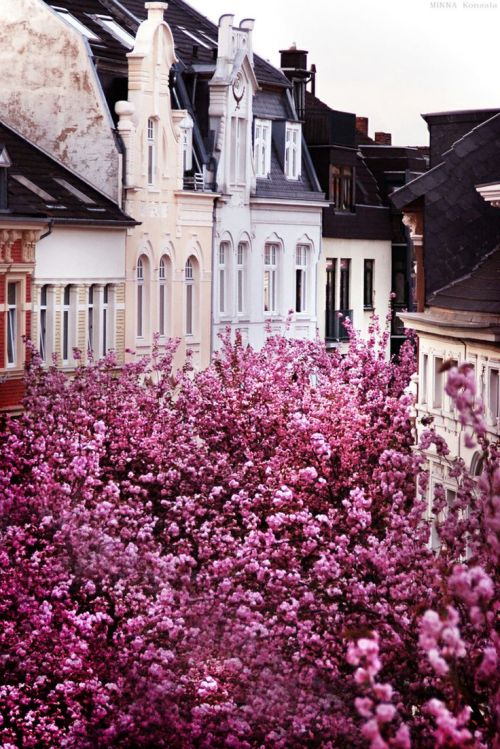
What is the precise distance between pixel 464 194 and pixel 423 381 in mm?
3469

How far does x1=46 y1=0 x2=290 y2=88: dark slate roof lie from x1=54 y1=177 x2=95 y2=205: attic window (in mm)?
3599

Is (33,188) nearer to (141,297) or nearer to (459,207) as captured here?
(141,297)

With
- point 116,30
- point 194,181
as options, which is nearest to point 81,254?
point 194,181

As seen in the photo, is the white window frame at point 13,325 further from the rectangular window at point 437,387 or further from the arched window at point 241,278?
the arched window at point 241,278

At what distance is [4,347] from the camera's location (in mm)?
Result: 46500

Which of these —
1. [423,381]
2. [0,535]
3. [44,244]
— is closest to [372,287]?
[44,244]

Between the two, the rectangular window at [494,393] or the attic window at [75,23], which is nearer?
the rectangular window at [494,393]

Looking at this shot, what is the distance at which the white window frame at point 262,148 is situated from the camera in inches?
2490

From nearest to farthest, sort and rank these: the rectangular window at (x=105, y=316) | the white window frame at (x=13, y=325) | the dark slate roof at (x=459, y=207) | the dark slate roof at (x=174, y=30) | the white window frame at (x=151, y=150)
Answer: the dark slate roof at (x=459, y=207)
the white window frame at (x=13, y=325)
the rectangular window at (x=105, y=316)
the white window frame at (x=151, y=150)
the dark slate roof at (x=174, y=30)

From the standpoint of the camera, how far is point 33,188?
50.6 m

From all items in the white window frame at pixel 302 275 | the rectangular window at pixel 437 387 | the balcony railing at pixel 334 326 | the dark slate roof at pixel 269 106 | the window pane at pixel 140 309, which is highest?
the dark slate roof at pixel 269 106

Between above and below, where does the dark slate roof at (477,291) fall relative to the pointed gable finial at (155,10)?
below

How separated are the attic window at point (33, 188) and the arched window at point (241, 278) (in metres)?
12.3

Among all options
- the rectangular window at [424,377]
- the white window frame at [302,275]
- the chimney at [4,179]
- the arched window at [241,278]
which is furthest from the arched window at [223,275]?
the rectangular window at [424,377]
